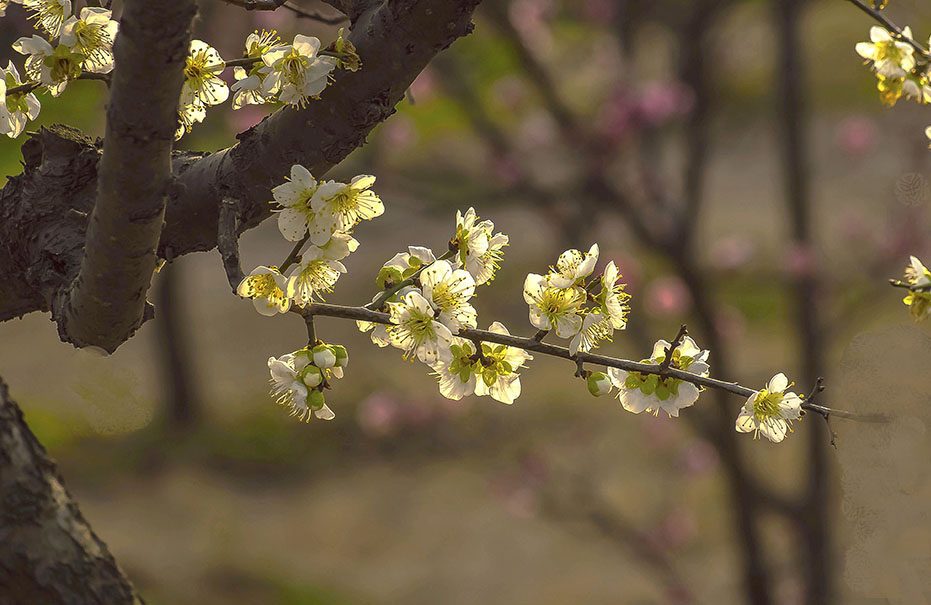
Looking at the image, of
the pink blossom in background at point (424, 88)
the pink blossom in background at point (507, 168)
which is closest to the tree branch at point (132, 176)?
the pink blossom in background at point (507, 168)

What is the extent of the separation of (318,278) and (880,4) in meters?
0.69

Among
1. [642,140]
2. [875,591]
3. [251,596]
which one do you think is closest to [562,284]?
[875,591]

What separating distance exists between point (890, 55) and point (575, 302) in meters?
0.56

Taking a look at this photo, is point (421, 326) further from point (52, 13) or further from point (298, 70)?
point (52, 13)

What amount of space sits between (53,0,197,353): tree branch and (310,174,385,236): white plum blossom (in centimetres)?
14

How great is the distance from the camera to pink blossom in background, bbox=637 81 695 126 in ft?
9.50

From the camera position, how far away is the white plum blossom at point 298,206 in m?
0.81

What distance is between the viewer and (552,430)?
15.9ft

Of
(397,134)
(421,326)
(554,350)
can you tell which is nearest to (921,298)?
(554,350)

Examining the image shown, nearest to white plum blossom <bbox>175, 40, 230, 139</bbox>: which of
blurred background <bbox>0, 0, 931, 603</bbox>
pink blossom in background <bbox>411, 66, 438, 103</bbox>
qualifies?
blurred background <bbox>0, 0, 931, 603</bbox>

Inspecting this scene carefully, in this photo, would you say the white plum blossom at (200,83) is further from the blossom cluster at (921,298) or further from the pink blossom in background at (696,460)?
the pink blossom in background at (696,460)

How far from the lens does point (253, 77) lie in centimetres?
87

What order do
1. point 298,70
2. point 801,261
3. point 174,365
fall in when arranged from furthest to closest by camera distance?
point 174,365, point 801,261, point 298,70

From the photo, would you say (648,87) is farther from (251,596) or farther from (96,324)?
(96,324)
